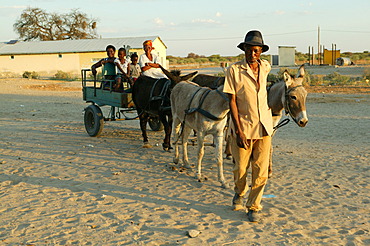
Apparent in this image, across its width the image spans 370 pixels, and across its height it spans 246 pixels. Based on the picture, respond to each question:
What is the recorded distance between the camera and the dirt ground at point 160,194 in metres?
5.02

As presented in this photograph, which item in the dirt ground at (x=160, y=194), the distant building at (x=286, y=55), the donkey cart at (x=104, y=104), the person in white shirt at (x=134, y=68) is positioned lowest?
the dirt ground at (x=160, y=194)

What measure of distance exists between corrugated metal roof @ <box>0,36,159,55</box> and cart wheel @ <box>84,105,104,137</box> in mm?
35134

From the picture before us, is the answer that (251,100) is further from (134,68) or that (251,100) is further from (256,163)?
(134,68)

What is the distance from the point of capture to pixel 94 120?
1143 cm

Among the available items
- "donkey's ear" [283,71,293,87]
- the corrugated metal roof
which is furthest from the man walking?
the corrugated metal roof

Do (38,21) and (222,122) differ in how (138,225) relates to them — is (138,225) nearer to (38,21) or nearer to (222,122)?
(222,122)

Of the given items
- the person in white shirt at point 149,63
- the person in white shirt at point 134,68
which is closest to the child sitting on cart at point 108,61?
the person in white shirt at point 134,68

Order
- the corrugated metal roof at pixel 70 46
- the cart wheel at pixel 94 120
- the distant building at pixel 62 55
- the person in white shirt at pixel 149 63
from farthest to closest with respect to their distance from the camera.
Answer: the corrugated metal roof at pixel 70 46, the distant building at pixel 62 55, the cart wheel at pixel 94 120, the person in white shirt at pixel 149 63

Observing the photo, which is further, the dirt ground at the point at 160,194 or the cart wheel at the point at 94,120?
the cart wheel at the point at 94,120

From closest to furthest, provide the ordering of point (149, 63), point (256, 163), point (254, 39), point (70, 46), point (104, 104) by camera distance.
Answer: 1. point (254, 39)
2. point (256, 163)
3. point (149, 63)
4. point (104, 104)
5. point (70, 46)

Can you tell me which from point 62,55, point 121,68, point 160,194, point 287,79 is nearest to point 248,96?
point 287,79

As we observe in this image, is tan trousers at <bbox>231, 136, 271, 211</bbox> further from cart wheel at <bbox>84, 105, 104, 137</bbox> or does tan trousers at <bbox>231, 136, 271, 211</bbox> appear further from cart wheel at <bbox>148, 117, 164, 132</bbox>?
cart wheel at <bbox>148, 117, 164, 132</bbox>

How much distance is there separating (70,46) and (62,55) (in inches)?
83.8

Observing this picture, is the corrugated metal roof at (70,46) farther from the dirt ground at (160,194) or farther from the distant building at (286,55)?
the dirt ground at (160,194)
